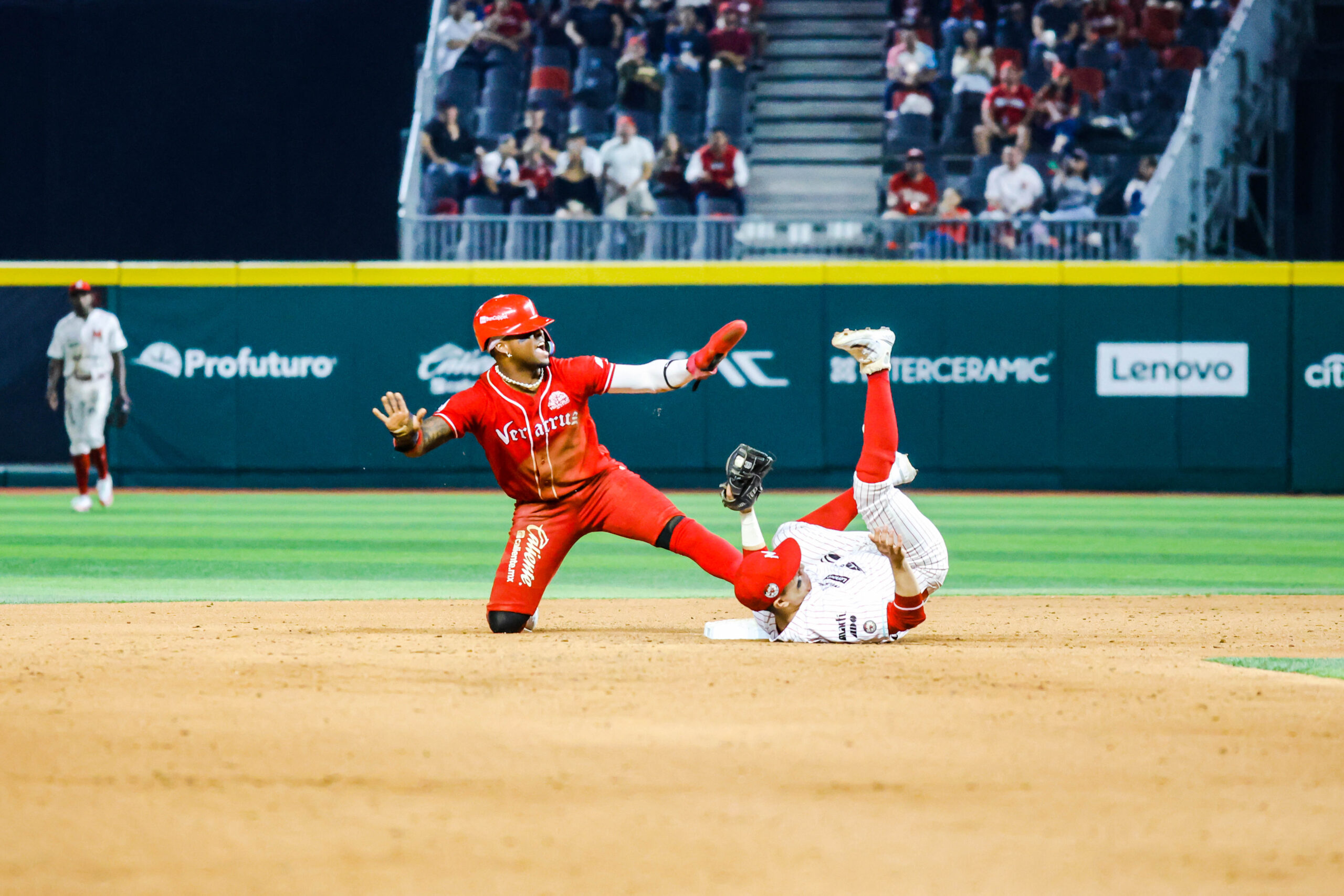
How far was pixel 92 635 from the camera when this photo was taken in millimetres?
6867

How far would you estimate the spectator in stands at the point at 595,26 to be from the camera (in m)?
20.8

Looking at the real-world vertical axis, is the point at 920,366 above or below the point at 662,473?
above

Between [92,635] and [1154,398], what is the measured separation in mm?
13234

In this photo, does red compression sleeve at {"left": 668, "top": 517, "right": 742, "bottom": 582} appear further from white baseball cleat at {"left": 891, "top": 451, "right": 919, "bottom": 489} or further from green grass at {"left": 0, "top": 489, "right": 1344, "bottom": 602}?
green grass at {"left": 0, "top": 489, "right": 1344, "bottom": 602}

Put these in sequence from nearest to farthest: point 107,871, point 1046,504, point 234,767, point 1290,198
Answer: point 107,871, point 234,767, point 1046,504, point 1290,198

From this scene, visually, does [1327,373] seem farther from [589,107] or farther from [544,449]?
[544,449]

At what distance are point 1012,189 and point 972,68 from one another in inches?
92.4

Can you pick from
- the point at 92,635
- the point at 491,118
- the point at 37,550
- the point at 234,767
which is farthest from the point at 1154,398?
the point at 234,767

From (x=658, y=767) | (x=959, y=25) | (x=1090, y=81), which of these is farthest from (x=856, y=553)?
(x=959, y=25)

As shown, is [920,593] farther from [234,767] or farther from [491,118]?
[491,118]

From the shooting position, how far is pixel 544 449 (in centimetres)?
704

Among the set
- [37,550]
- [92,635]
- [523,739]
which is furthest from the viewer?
[37,550]

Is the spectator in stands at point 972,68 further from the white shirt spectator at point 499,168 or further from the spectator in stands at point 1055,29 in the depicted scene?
the white shirt spectator at point 499,168

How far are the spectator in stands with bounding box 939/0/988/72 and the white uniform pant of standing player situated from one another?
1142cm
